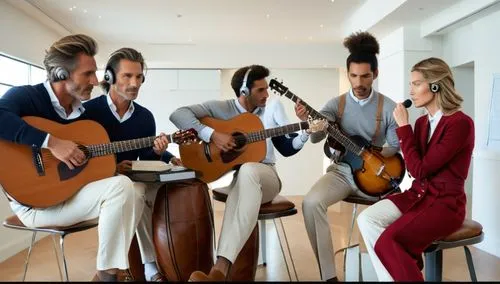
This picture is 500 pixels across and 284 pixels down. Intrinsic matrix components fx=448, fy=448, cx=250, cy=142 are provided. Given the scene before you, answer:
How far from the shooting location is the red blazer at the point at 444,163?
1947mm

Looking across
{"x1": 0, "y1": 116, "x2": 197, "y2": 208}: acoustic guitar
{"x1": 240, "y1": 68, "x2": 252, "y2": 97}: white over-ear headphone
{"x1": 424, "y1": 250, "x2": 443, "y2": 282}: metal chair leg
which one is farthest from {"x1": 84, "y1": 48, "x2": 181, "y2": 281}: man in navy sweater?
{"x1": 424, "y1": 250, "x2": 443, "y2": 282}: metal chair leg

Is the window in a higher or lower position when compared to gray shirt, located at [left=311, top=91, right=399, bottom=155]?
higher

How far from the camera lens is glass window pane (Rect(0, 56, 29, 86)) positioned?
15.0 feet

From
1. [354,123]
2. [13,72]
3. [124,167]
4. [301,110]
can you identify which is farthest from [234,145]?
[13,72]

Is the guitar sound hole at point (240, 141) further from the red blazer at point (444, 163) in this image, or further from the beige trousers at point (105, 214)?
the red blazer at point (444, 163)

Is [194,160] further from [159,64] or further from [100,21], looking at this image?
[159,64]

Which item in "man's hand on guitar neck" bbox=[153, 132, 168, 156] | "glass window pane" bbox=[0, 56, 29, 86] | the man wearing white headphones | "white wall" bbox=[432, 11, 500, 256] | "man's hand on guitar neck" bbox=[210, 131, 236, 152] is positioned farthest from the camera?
"glass window pane" bbox=[0, 56, 29, 86]

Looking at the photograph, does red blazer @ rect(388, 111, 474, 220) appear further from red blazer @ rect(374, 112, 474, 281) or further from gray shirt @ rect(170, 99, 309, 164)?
gray shirt @ rect(170, 99, 309, 164)

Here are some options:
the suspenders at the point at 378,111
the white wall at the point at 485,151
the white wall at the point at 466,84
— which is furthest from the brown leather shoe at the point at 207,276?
the white wall at the point at 466,84

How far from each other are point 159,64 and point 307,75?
2.69 meters

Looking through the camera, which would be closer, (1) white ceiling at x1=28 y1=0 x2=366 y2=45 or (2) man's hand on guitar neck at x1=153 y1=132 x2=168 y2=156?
(2) man's hand on guitar neck at x1=153 y1=132 x2=168 y2=156

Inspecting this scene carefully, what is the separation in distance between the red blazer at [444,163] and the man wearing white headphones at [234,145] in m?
0.67

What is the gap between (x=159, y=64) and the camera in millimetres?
7672

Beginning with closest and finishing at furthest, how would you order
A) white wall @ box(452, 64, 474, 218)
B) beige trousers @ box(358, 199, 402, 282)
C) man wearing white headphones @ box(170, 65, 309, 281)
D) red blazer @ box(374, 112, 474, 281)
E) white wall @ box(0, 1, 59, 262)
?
red blazer @ box(374, 112, 474, 281)
beige trousers @ box(358, 199, 402, 282)
man wearing white headphones @ box(170, 65, 309, 281)
white wall @ box(0, 1, 59, 262)
white wall @ box(452, 64, 474, 218)
